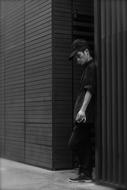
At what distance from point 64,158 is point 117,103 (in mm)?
2213

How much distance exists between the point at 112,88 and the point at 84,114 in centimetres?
66

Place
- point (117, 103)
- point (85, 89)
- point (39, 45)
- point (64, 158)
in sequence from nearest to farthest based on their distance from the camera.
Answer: point (117, 103) < point (85, 89) < point (64, 158) < point (39, 45)

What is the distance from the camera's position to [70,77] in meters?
7.78

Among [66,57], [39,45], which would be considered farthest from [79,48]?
[39,45]

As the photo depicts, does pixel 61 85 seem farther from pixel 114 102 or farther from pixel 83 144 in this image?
pixel 114 102

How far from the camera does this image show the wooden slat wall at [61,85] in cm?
764

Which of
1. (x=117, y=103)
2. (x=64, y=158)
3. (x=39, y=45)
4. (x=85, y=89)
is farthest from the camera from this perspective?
(x=39, y=45)

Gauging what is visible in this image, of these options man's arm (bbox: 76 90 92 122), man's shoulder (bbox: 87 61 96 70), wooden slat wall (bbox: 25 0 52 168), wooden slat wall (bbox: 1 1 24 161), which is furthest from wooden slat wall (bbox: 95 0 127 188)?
wooden slat wall (bbox: 1 1 24 161)

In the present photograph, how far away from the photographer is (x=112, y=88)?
5879 mm

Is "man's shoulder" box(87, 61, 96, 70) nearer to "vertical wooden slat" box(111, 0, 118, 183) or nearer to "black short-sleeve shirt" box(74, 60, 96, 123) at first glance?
"black short-sleeve shirt" box(74, 60, 96, 123)

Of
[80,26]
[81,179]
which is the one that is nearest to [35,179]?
[81,179]

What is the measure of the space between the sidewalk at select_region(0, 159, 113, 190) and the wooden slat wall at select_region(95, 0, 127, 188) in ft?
1.28

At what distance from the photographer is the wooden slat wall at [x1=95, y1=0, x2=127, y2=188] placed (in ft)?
18.5

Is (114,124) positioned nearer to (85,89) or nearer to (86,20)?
(85,89)
